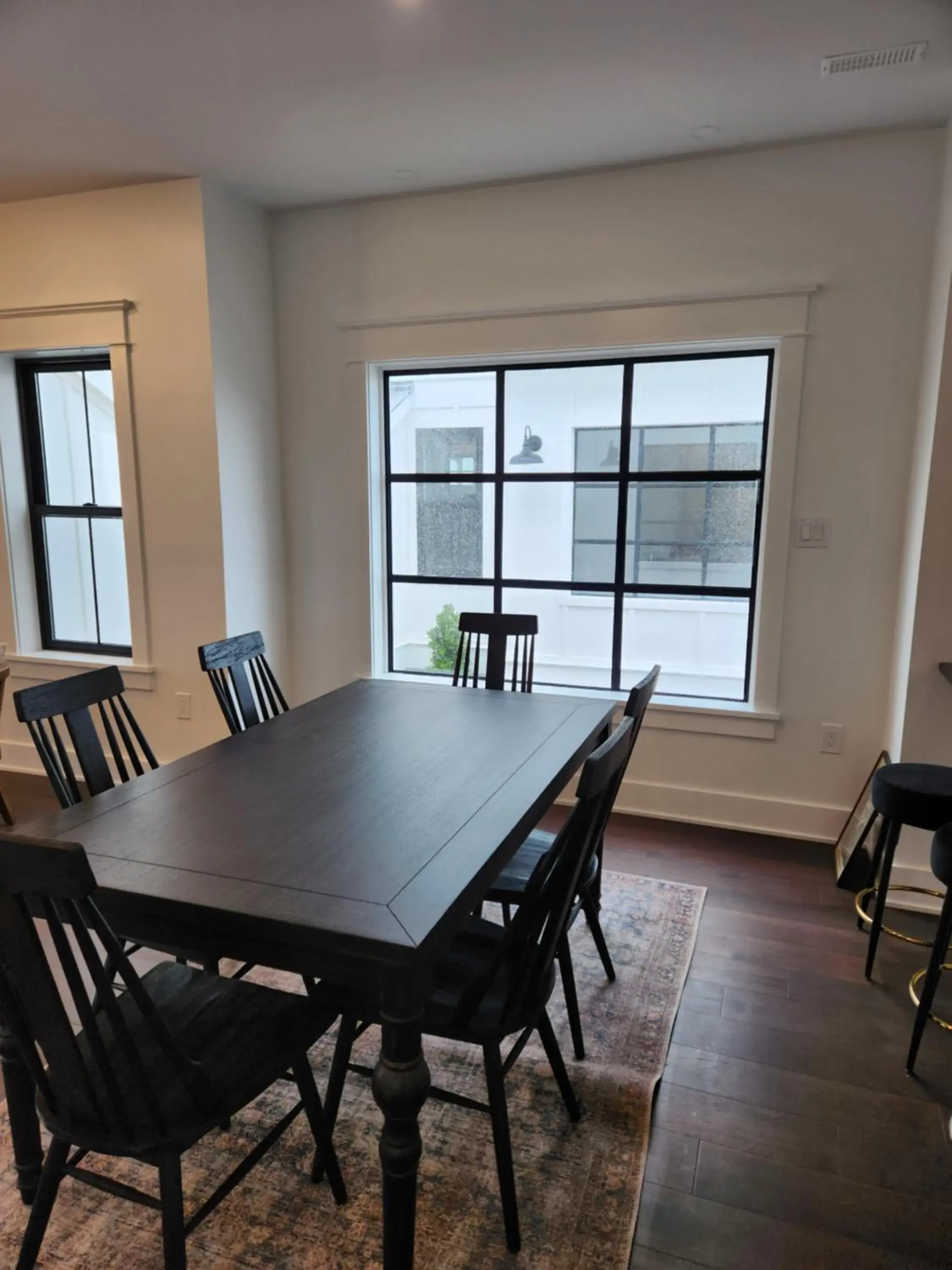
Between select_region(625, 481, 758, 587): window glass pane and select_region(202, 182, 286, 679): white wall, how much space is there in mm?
1785

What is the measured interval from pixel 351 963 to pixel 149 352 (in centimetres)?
318

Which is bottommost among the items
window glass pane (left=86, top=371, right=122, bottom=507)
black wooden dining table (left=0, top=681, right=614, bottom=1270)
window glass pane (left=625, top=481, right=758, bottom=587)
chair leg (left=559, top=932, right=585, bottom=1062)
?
chair leg (left=559, top=932, right=585, bottom=1062)

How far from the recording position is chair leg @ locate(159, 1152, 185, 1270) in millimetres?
1210

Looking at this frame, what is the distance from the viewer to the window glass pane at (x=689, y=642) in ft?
11.2

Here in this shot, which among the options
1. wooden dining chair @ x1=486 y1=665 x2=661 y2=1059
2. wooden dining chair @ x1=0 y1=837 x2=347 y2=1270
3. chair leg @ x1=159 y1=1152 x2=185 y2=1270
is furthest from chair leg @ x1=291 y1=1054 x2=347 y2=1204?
wooden dining chair @ x1=486 y1=665 x2=661 y2=1059

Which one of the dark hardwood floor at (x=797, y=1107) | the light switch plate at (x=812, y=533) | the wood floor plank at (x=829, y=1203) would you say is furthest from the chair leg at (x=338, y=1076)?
the light switch plate at (x=812, y=533)

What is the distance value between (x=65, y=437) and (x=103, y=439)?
265 millimetres

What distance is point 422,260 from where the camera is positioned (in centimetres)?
348

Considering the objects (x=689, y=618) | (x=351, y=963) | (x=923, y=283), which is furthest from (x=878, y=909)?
(x=923, y=283)

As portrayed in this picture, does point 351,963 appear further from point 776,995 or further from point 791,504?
point 791,504

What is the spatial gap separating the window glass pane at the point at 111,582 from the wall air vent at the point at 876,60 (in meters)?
3.53

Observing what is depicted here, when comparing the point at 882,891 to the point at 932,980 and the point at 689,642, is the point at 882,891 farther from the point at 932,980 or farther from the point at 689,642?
the point at 689,642

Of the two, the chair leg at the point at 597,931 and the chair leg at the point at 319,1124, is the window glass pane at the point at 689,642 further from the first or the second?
the chair leg at the point at 319,1124

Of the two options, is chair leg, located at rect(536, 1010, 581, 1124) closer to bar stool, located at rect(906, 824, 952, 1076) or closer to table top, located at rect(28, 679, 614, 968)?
table top, located at rect(28, 679, 614, 968)
